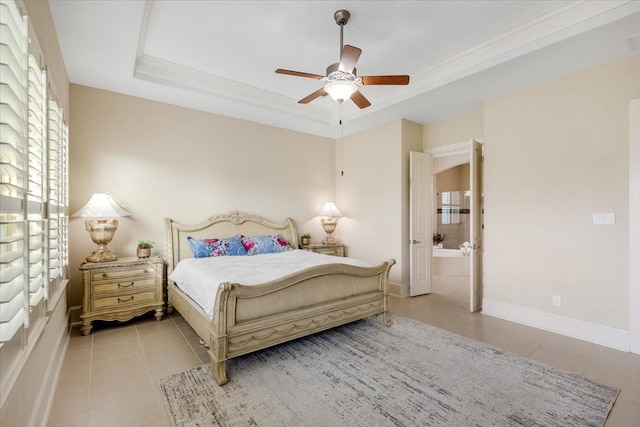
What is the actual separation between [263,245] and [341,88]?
2672 mm

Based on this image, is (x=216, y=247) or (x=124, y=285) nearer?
(x=124, y=285)

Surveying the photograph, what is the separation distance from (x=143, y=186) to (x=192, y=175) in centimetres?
65

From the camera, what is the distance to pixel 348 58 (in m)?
2.37

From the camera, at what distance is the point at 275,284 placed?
2.58 metres

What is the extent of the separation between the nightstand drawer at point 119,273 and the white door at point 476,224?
408cm

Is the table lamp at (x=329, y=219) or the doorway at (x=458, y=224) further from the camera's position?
the table lamp at (x=329, y=219)

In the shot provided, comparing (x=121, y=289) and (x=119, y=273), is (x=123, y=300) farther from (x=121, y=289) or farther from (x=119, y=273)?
(x=119, y=273)

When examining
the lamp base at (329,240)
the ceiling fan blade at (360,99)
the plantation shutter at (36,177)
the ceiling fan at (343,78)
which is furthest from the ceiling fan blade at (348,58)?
the lamp base at (329,240)

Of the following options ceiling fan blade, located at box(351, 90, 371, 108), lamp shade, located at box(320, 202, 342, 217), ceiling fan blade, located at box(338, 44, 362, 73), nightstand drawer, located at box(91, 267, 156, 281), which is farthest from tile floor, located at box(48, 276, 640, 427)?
ceiling fan blade, located at box(338, 44, 362, 73)

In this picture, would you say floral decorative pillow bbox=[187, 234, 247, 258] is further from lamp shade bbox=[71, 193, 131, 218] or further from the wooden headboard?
lamp shade bbox=[71, 193, 131, 218]

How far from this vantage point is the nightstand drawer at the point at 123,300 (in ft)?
10.7

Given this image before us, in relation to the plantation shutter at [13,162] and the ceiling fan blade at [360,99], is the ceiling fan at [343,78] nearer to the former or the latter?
the ceiling fan blade at [360,99]

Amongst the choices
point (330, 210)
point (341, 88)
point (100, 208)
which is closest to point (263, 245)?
point (330, 210)

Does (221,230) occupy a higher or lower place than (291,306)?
higher
